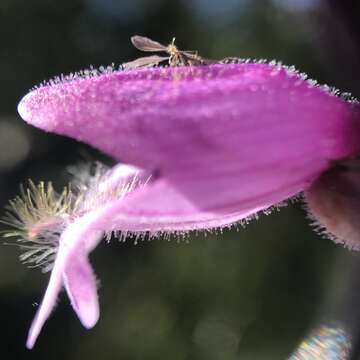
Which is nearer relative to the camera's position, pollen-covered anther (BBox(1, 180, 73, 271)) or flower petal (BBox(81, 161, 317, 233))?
flower petal (BBox(81, 161, 317, 233))

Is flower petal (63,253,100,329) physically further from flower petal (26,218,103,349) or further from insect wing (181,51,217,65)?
insect wing (181,51,217,65)

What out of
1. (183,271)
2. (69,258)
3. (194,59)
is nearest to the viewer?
(69,258)

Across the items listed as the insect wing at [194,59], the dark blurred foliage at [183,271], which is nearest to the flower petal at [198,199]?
the insect wing at [194,59]

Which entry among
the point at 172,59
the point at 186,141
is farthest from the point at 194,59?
the point at 186,141

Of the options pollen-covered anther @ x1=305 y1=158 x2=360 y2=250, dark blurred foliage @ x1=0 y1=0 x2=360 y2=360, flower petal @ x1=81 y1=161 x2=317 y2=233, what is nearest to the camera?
flower petal @ x1=81 y1=161 x2=317 y2=233

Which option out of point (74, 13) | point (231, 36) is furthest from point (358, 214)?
point (74, 13)

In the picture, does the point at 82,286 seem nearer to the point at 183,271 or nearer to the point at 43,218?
the point at 43,218

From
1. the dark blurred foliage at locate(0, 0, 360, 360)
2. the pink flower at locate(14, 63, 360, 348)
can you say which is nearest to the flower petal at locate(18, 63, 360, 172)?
the pink flower at locate(14, 63, 360, 348)

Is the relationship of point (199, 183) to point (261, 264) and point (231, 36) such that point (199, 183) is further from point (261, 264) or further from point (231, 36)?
point (231, 36)
